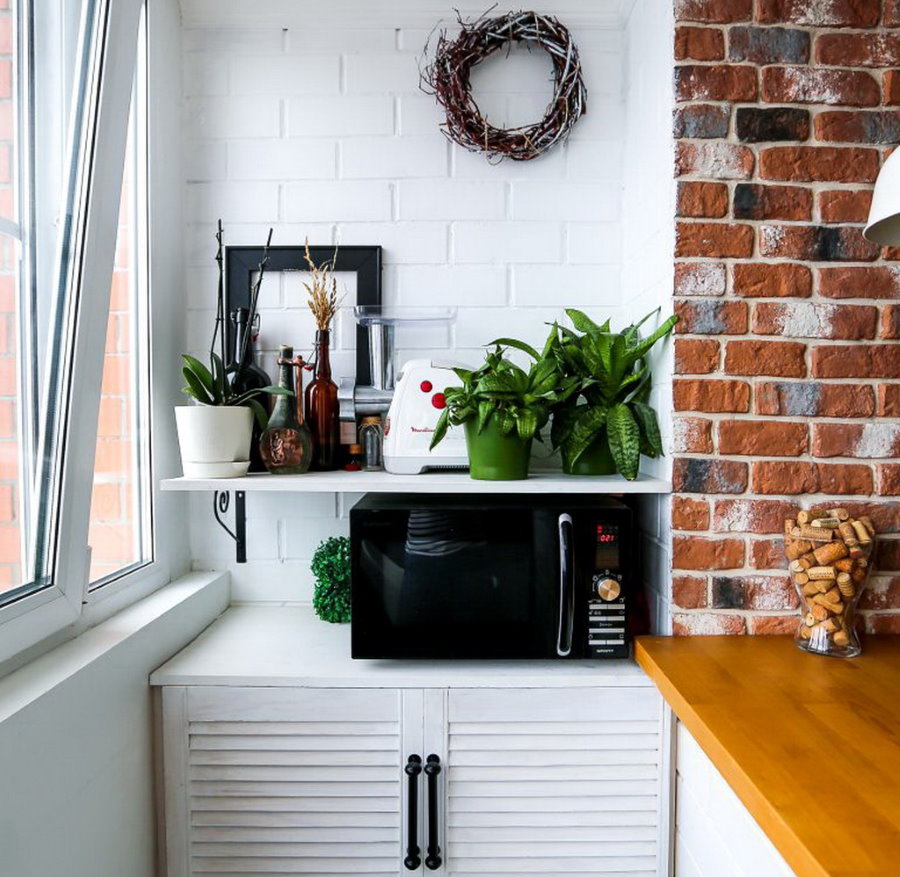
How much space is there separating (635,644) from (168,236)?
1.62 m

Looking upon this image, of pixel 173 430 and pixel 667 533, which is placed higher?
pixel 173 430

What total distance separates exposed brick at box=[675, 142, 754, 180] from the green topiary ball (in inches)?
50.0

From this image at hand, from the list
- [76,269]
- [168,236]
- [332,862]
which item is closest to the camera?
[76,269]

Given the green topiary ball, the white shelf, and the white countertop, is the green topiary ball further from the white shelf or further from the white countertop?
the white shelf

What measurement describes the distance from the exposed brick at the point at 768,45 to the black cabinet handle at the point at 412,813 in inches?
67.4

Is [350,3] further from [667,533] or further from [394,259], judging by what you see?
[667,533]

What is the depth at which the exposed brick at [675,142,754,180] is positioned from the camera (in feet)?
4.75

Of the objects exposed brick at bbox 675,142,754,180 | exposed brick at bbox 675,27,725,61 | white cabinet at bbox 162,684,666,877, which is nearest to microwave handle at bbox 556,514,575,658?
white cabinet at bbox 162,684,666,877

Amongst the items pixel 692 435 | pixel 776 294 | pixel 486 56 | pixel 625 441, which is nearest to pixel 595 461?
pixel 625 441

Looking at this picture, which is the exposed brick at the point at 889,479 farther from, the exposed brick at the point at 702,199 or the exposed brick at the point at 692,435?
the exposed brick at the point at 702,199

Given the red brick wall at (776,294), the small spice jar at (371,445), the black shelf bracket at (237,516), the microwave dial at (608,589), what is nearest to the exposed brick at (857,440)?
the red brick wall at (776,294)

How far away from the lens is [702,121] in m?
1.44

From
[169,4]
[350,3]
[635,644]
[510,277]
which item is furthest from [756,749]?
[169,4]

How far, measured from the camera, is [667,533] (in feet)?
4.88
